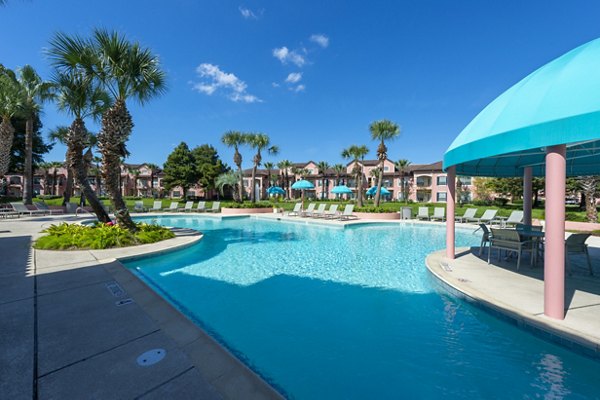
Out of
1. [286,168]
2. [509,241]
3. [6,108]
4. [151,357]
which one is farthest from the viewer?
[286,168]

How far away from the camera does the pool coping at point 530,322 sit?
10.9ft

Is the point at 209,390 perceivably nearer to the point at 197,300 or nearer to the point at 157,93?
the point at 197,300

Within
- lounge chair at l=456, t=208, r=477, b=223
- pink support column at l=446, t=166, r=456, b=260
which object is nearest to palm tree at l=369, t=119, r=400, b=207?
lounge chair at l=456, t=208, r=477, b=223

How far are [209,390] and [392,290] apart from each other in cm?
460

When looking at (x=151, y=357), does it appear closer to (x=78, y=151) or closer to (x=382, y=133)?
(x=78, y=151)

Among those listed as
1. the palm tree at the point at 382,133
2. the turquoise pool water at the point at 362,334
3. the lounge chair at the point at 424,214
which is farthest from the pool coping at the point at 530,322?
the palm tree at the point at 382,133

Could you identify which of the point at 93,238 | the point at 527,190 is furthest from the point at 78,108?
the point at 527,190

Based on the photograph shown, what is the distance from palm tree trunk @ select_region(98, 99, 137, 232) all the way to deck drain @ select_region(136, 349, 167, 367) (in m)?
8.60

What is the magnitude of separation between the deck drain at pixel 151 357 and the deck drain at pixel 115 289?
2.23 meters

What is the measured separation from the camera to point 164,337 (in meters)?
3.21

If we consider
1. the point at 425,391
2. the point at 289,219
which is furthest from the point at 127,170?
the point at 425,391

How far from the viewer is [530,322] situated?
12.6 ft

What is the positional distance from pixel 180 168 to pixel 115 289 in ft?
145

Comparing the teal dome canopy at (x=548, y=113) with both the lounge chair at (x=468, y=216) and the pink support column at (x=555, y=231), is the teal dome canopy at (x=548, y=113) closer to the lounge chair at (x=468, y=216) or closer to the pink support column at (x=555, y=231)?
the pink support column at (x=555, y=231)
